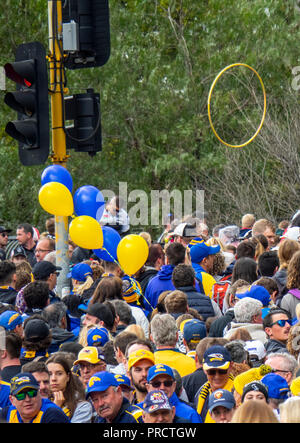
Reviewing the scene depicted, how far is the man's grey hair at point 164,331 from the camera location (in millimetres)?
6574

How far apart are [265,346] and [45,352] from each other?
180 cm

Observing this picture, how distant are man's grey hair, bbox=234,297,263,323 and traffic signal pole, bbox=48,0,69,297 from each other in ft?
7.36

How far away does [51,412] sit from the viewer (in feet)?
17.5

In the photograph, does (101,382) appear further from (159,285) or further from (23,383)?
(159,285)

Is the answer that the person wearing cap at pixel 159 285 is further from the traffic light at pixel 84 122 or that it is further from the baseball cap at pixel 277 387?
the baseball cap at pixel 277 387

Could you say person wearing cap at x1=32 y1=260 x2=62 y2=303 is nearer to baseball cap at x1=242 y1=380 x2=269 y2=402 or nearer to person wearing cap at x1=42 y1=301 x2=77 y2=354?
person wearing cap at x1=42 y1=301 x2=77 y2=354

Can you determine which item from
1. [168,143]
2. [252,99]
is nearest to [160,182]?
[168,143]

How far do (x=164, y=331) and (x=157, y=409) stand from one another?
169cm

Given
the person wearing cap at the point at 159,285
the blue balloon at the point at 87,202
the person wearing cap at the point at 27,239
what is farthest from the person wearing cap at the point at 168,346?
the person wearing cap at the point at 27,239

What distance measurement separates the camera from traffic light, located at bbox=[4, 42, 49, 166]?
26.6 feet

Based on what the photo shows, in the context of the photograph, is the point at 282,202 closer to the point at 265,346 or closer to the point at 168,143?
the point at 168,143

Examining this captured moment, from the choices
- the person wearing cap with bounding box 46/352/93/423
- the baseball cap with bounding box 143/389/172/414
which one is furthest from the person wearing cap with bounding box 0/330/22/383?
the baseball cap with bounding box 143/389/172/414

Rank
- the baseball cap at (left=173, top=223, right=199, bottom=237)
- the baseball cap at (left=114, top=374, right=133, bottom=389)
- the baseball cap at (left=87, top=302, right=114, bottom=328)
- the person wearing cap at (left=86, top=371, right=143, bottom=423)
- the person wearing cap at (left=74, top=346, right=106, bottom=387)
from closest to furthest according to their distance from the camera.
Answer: the person wearing cap at (left=86, top=371, right=143, bottom=423) → the baseball cap at (left=114, top=374, right=133, bottom=389) → the person wearing cap at (left=74, top=346, right=106, bottom=387) → the baseball cap at (left=87, top=302, right=114, bottom=328) → the baseball cap at (left=173, top=223, right=199, bottom=237)

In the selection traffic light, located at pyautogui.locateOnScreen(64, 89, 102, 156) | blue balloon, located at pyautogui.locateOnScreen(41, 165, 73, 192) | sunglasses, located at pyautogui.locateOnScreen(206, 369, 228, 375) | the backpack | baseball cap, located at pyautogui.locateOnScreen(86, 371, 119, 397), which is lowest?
the backpack
